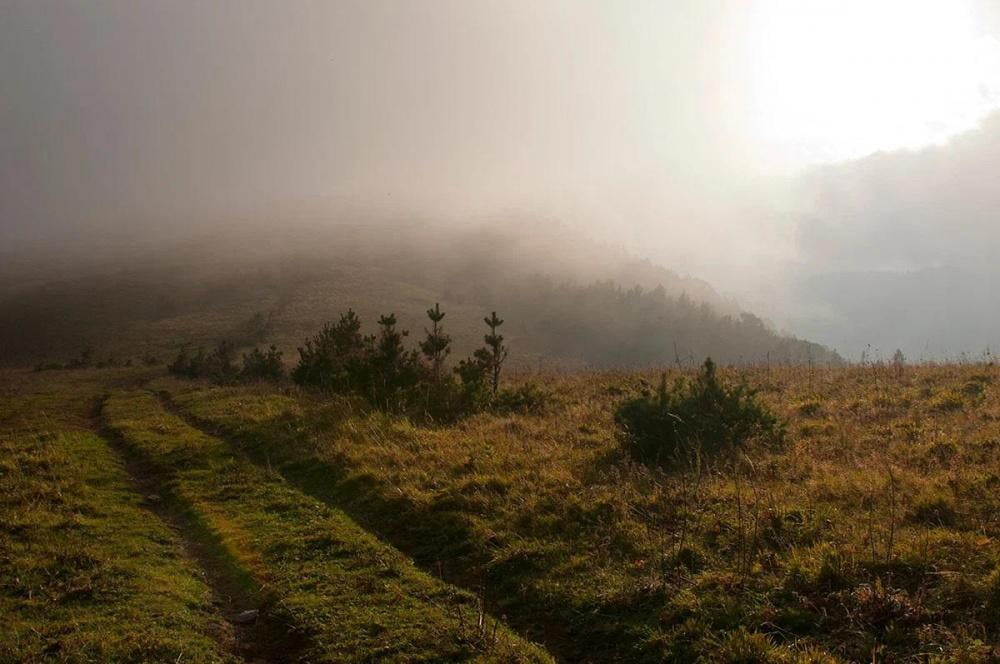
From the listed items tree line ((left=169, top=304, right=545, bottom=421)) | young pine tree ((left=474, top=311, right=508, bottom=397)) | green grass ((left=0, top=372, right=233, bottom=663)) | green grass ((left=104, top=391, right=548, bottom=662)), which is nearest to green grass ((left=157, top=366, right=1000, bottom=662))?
green grass ((left=104, top=391, right=548, bottom=662))

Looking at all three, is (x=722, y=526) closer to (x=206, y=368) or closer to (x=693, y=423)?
(x=693, y=423)

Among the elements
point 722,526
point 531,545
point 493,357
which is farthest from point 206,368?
point 722,526

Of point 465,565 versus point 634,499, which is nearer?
point 465,565

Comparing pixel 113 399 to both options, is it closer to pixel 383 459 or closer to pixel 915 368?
pixel 383 459

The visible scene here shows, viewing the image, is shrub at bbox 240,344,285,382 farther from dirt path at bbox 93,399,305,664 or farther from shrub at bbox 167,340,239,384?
dirt path at bbox 93,399,305,664

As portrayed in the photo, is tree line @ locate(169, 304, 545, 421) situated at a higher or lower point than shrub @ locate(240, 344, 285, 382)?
higher

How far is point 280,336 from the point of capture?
13662cm

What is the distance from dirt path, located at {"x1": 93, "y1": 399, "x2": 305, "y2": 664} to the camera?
759 cm

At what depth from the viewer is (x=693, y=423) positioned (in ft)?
47.7

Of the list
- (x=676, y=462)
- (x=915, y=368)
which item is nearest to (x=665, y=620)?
(x=676, y=462)

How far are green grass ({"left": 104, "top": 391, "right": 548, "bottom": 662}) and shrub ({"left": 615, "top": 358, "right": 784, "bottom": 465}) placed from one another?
21.7ft

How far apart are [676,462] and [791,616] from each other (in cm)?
667

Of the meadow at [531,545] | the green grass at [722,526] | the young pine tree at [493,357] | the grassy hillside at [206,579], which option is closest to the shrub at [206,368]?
the young pine tree at [493,357]

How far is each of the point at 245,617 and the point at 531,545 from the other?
13.5 ft
